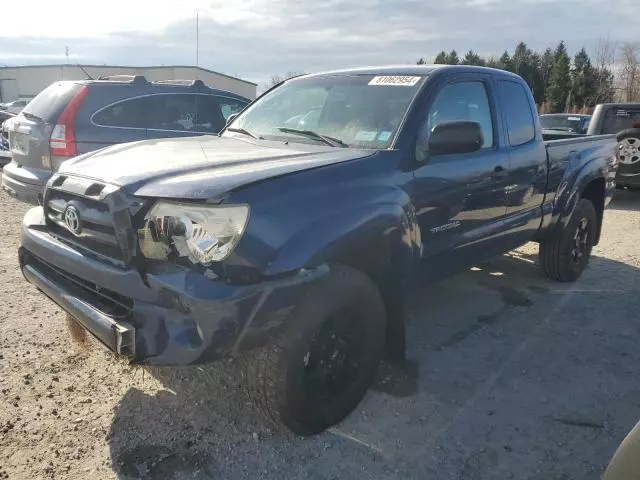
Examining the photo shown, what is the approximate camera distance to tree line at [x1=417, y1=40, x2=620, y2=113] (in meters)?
35.6

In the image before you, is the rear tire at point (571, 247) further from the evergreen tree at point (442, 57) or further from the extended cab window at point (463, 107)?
the evergreen tree at point (442, 57)

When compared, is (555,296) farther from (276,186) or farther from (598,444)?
(276,186)

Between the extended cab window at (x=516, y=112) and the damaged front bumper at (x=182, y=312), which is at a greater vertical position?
the extended cab window at (x=516, y=112)

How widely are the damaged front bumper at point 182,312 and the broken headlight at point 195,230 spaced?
8 centimetres

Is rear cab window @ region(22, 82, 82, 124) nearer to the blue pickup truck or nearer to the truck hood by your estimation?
the blue pickup truck

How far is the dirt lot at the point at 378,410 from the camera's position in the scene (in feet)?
8.97

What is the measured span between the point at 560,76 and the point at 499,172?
39.0m

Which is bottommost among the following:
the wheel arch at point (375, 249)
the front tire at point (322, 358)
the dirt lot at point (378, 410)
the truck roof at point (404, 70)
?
the dirt lot at point (378, 410)

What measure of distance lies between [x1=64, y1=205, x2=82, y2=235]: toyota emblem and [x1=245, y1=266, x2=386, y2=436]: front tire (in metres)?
1.06

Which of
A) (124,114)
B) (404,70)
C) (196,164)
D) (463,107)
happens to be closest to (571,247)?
(463,107)

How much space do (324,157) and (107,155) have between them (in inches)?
49.9

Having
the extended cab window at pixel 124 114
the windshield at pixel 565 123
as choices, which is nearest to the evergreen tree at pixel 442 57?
the windshield at pixel 565 123

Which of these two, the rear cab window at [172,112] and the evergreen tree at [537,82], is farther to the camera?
the evergreen tree at [537,82]

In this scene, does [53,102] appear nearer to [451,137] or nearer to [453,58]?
[451,137]
